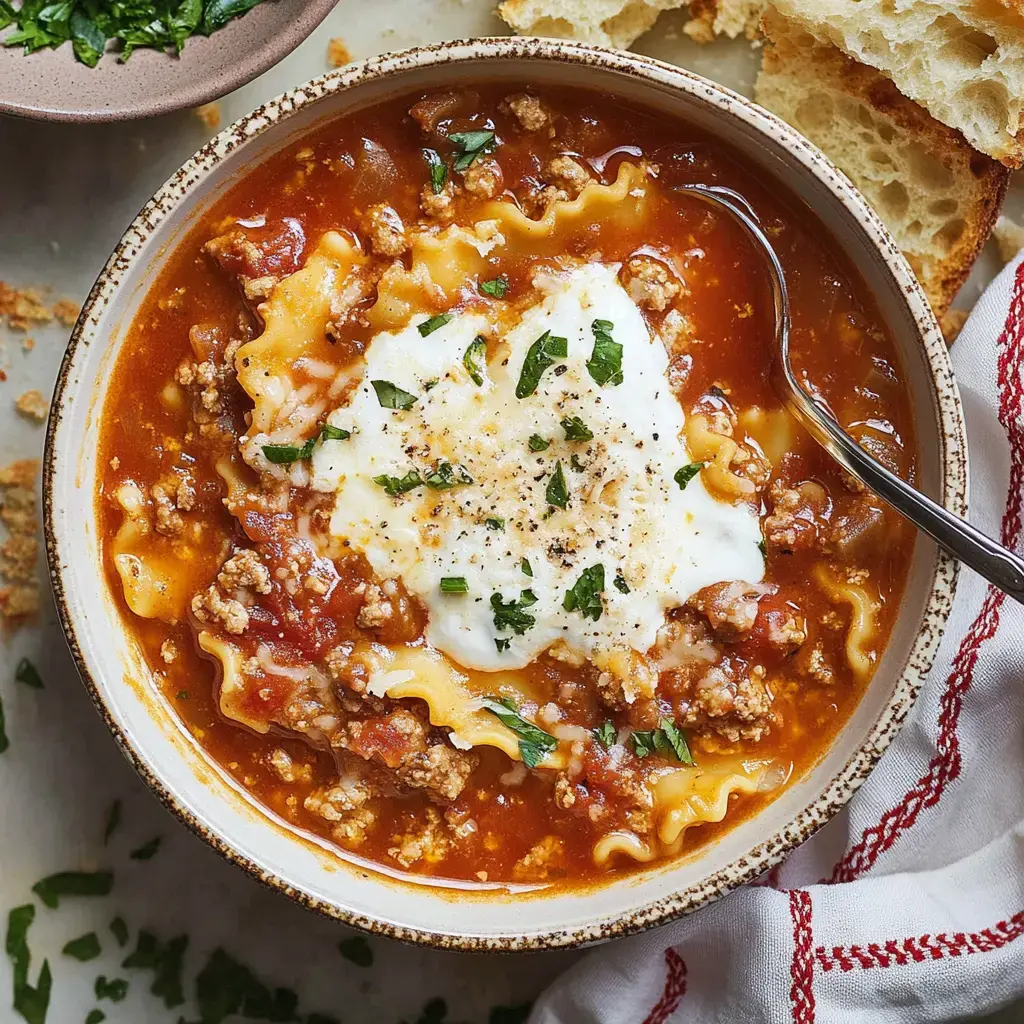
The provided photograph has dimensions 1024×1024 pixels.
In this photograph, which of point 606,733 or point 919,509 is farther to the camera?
point 606,733

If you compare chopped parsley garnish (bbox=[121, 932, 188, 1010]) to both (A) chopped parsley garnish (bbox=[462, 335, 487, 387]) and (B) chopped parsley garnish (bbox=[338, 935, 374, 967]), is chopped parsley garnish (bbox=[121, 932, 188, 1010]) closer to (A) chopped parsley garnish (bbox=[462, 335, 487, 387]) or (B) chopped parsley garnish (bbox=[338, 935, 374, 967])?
(B) chopped parsley garnish (bbox=[338, 935, 374, 967])

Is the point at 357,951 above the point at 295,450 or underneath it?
underneath

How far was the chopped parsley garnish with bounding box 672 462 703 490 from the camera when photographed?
12.7 feet

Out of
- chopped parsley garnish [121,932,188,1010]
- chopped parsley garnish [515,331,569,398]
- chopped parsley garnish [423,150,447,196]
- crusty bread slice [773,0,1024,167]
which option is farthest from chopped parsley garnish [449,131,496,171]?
chopped parsley garnish [121,932,188,1010]

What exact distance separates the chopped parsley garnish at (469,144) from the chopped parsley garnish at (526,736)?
1.81 m

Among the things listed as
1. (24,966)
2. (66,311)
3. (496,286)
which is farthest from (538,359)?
(24,966)

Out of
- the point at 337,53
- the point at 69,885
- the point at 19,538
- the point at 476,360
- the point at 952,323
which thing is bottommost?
the point at 69,885

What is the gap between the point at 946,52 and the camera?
4359mm

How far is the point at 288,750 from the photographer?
13.5ft

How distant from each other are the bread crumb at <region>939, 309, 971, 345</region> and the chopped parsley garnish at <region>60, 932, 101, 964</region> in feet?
13.5

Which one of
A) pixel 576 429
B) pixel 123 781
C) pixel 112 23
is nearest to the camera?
pixel 576 429

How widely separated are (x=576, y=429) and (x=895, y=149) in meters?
1.83

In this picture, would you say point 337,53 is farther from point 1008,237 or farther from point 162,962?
point 162,962

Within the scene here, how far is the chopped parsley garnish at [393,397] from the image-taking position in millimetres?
3840
